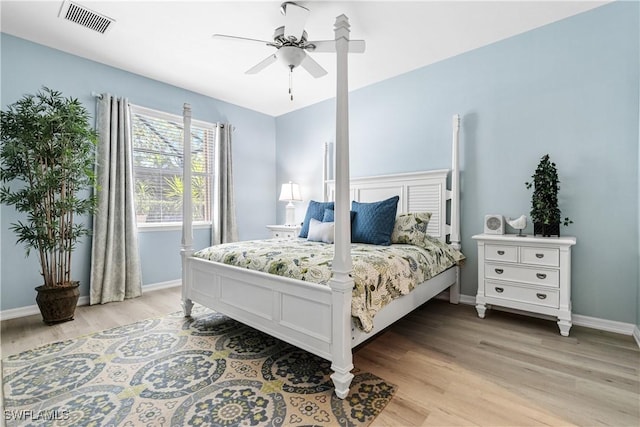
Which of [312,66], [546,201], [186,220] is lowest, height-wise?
[186,220]

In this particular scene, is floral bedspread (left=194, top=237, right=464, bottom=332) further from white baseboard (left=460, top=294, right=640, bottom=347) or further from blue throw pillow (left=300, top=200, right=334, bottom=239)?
white baseboard (left=460, top=294, right=640, bottom=347)

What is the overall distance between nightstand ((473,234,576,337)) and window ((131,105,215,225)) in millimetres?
3765

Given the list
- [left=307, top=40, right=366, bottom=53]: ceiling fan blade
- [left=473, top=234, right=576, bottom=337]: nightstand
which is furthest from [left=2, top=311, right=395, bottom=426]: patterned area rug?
[left=307, top=40, right=366, bottom=53]: ceiling fan blade

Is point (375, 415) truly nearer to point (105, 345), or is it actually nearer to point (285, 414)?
point (285, 414)

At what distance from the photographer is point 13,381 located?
1.79 metres

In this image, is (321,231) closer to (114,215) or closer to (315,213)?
(315,213)

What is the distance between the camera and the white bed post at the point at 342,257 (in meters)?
1.62

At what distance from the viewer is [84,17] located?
2.55 meters

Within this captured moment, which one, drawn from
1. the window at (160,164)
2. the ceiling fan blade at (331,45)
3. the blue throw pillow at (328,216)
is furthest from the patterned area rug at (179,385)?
the ceiling fan blade at (331,45)

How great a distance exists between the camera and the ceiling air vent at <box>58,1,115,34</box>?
7.98ft

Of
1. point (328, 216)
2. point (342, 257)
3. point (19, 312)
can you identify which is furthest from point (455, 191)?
point (19, 312)

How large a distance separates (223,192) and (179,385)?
3065 millimetres

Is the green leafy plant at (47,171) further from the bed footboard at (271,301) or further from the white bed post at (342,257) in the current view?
the white bed post at (342,257)

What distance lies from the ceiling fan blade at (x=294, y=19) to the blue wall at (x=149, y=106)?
2.38 m
